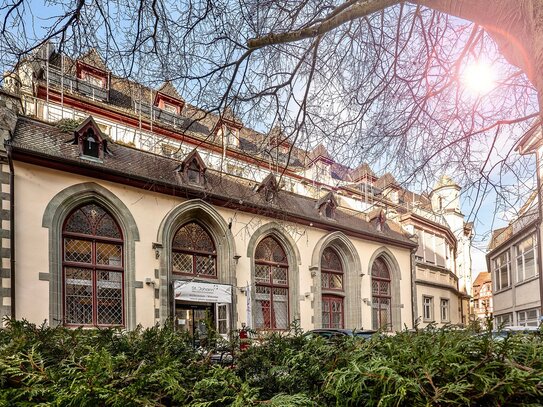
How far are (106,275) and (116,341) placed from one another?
12980 mm

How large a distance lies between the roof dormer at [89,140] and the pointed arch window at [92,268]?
1.66 m

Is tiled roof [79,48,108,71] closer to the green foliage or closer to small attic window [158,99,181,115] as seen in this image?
the green foliage

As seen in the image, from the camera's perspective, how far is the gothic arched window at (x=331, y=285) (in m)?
21.8

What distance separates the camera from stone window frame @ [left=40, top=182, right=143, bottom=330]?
13406 millimetres

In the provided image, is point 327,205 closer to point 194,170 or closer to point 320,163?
point 194,170

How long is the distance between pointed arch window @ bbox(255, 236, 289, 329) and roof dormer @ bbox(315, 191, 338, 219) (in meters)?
3.14

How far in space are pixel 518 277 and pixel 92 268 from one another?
2316cm

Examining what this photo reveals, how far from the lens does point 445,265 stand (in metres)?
32.6

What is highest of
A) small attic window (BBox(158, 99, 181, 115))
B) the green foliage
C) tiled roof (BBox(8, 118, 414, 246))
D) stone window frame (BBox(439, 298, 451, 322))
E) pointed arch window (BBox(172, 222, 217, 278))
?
small attic window (BBox(158, 99, 181, 115))

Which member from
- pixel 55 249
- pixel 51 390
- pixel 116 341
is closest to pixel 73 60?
pixel 116 341

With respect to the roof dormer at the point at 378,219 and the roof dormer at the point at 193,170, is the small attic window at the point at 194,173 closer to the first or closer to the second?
the roof dormer at the point at 193,170

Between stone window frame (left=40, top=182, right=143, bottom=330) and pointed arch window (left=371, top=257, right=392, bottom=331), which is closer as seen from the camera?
stone window frame (left=40, top=182, right=143, bottom=330)

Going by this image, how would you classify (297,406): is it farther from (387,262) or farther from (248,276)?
(387,262)

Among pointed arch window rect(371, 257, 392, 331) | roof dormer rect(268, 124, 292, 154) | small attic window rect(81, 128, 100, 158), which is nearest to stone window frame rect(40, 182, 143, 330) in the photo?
small attic window rect(81, 128, 100, 158)
